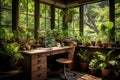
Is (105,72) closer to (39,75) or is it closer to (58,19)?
(39,75)

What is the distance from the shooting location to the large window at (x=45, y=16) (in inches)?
169

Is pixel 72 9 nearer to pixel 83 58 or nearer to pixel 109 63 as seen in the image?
pixel 83 58

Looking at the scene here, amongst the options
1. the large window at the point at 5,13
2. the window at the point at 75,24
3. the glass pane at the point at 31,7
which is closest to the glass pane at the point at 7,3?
the large window at the point at 5,13

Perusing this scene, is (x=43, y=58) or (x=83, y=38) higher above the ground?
(x=83, y=38)

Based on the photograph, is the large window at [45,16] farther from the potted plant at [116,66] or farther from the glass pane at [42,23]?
the potted plant at [116,66]

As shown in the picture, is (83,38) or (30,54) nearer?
(30,54)

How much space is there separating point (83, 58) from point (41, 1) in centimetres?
250

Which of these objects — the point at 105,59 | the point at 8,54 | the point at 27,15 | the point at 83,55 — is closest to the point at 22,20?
the point at 27,15

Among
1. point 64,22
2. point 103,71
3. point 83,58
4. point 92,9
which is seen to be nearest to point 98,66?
point 103,71

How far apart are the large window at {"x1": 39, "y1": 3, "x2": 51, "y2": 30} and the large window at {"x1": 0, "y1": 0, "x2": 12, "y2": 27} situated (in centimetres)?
114

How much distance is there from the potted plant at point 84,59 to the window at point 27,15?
6.12ft

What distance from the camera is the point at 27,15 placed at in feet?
12.5

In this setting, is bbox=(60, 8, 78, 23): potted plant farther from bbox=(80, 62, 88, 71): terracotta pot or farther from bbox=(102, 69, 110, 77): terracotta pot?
bbox=(102, 69, 110, 77): terracotta pot

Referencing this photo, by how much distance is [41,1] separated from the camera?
4.20 m
